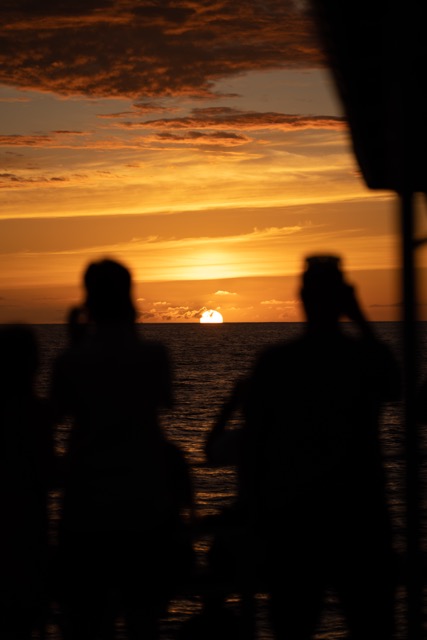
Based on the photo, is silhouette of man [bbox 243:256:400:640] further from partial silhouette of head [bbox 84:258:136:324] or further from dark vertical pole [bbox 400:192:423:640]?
partial silhouette of head [bbox 84:258:136:324]

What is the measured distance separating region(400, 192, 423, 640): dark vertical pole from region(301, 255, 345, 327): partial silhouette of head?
335mm

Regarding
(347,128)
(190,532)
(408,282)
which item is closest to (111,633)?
(190,532)

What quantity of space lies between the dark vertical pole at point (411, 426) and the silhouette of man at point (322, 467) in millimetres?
178

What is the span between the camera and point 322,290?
3.53 metres

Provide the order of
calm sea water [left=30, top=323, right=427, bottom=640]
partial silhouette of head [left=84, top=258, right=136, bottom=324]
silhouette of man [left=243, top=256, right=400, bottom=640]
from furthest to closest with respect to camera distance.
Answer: calm sea water [left=30, top=323, right=427, bottom=640], partial silhouette of head [left=84, top=258, right=136, bottom=324], silhouette of man [left=243, top=256, right=400, bottom=640]

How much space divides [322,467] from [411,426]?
20.1 inches

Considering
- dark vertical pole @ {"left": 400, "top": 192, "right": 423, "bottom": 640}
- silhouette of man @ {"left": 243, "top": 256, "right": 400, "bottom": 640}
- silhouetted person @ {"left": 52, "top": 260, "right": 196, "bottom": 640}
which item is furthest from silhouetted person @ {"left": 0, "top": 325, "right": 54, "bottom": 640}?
dark vertical pole @ {"left": 400, "top": 192, "right": 423, "bottom": 640}

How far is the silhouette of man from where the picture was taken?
135 inches

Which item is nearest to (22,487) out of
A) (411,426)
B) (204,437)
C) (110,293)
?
(110,293)

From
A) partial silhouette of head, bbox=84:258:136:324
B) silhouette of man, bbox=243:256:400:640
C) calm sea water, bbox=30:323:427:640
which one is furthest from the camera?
calm sea water, bbox=30:323:427:640

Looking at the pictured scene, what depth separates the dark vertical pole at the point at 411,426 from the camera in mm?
3662

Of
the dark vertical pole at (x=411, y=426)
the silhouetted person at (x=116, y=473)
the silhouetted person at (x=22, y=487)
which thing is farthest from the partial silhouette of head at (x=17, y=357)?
the dark vertical pole at (x=411, y=426)

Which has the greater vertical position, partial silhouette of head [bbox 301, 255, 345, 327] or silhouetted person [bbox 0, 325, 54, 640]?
partial silhouette of head [bbox 301, 255, 345, 327]

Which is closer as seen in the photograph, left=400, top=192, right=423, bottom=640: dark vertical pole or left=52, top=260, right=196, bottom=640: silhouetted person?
left=52, top=260, right=196, bottom=640: silhouetted person
